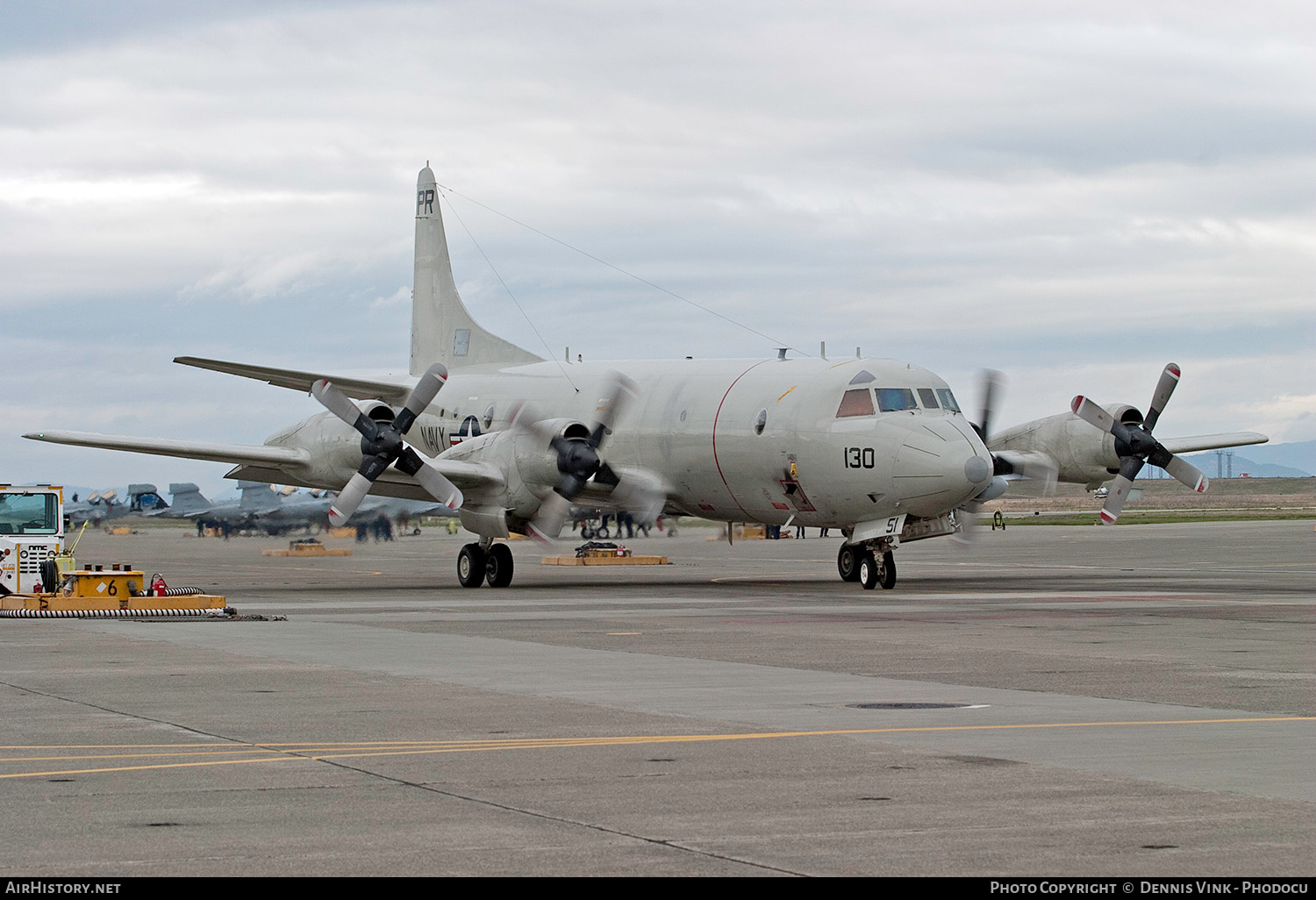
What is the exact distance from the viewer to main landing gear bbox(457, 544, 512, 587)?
35.3 metres

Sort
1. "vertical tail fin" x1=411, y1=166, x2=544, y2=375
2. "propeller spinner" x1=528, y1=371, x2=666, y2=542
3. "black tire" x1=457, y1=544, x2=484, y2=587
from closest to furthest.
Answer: "propeller spinner" x1=528, y1=371, x2=666, y2=542
"black tire" x1=457, y1=544, x2=484, y2=587
"vertical tail fin" x1=411, y1=166, x2=544, y2=375

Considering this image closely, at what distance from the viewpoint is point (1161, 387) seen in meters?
37.3

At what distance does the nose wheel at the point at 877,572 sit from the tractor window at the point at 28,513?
606 inches

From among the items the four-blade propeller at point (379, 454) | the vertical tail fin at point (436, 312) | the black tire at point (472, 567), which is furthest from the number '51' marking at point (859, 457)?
the vertical tail fin at point (436, 312)

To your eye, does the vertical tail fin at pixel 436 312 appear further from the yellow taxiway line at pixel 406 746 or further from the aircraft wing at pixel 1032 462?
the yellow taxiway line at pixel 406 746

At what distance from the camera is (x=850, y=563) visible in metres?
34.4

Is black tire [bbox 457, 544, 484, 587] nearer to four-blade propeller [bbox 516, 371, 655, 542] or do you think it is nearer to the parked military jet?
four-blade propeller [bbox 516, 371, 655, 542]

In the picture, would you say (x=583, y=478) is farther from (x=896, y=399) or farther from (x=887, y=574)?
(x=896, y=399)

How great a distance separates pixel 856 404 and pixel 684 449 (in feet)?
14.2

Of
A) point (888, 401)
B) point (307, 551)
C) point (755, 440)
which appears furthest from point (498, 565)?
point (307, 551)

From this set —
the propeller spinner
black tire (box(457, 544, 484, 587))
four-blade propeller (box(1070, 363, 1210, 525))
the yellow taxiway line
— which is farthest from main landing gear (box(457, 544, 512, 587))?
the yellow taxiway line

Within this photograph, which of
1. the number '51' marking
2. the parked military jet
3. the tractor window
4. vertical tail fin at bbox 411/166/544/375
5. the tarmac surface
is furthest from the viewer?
the parked military jet

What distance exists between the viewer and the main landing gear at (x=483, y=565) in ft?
116

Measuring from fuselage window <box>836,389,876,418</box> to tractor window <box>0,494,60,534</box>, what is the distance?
1492cm
